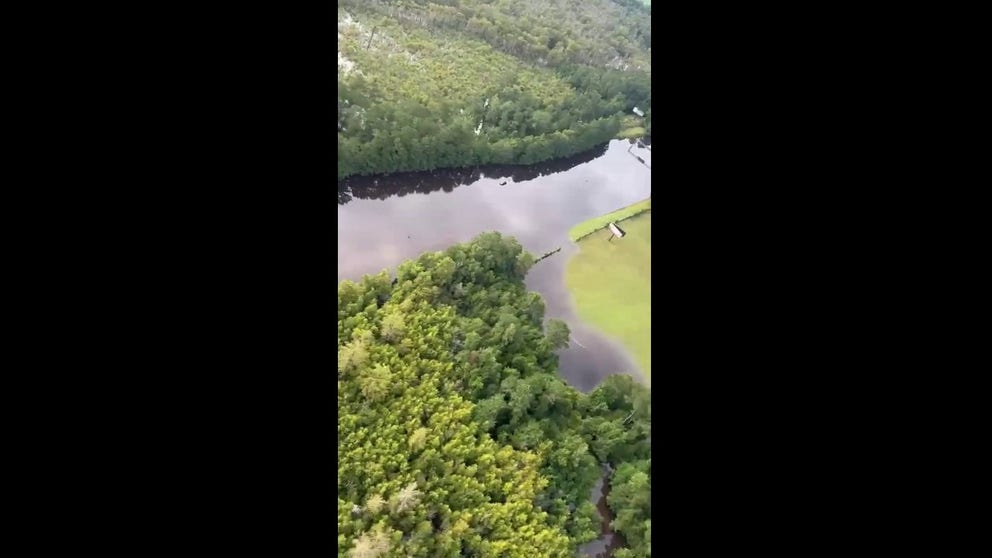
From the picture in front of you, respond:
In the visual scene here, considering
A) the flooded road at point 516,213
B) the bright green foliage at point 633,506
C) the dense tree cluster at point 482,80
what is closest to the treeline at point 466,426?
the bright green foliage at point 633,506

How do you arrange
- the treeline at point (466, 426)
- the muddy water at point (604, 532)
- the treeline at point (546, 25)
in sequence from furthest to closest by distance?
the treeline at point (546, 25)
the muddy water at point (604, 532)
the treeline at point (466, 426)

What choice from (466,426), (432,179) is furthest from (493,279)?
(432,179)

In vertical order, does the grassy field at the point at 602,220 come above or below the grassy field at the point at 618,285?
above

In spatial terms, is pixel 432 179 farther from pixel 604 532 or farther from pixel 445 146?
pixel 604 532

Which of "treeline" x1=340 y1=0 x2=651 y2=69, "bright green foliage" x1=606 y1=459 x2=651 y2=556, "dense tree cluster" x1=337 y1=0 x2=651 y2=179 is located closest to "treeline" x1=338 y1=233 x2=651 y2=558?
"bright green foliage" x1=606 y1=459 x2=651 y2=556

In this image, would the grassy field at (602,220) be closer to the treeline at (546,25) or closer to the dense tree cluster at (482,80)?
the dense tree cluster at (482,80)
